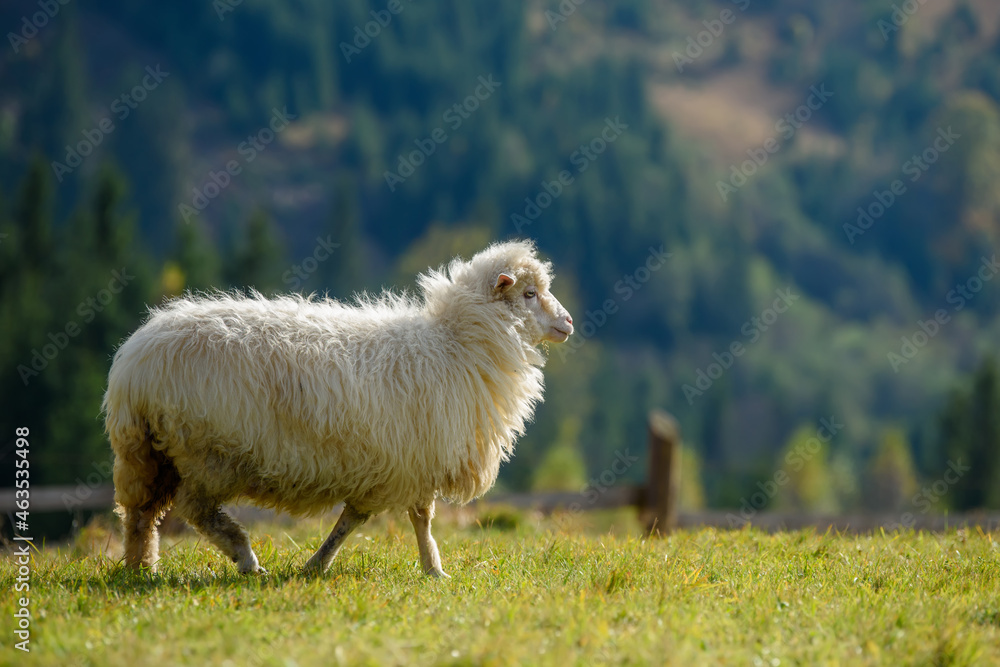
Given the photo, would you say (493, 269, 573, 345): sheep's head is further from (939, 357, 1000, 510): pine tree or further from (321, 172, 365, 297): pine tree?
(321, 172, 365, 297): pine tree

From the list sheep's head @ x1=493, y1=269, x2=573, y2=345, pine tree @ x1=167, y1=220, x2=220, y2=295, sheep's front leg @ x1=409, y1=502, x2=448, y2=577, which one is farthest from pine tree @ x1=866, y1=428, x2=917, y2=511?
sheep's front leg @ x1=409, y1=502, x2=448, y2=577

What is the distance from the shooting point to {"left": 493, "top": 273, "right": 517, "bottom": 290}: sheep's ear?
22.0 feet

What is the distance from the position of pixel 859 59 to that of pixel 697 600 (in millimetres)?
205518

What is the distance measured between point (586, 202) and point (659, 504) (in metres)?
115

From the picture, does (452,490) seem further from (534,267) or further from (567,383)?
(567,383)

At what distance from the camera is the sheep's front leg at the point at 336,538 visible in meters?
6.06

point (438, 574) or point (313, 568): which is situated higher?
point (313, 568)

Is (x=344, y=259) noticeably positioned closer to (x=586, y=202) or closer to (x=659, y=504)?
(x=586, y=202)

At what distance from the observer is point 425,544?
20.4ft

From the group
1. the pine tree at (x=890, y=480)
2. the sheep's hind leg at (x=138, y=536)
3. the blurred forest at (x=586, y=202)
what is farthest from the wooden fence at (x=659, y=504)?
the pine tree at (x=890, y=480)

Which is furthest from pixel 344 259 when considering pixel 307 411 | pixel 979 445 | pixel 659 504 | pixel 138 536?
pixel 307 411

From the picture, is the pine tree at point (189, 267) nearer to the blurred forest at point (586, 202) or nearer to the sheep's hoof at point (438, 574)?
the blurred forest at point (586, 202)

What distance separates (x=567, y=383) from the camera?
79688 mm

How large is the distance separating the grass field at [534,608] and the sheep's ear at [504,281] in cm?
180
